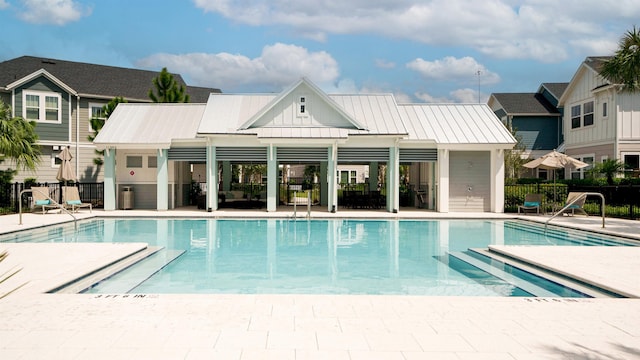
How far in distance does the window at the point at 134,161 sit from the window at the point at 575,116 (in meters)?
22.4

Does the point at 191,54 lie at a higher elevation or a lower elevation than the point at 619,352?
higher

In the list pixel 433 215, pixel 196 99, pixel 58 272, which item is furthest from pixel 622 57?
pixel 196 99

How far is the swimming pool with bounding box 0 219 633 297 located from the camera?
708 centimetres

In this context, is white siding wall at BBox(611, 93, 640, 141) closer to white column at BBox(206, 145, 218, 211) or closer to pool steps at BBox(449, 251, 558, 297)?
pool steps at BBox(449, 251, 558, 297)

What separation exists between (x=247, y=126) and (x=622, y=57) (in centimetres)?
1301

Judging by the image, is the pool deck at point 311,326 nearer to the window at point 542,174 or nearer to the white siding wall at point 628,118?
the white siding wall at point 628,118

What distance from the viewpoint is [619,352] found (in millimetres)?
3881

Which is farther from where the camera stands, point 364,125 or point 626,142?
point 626,142

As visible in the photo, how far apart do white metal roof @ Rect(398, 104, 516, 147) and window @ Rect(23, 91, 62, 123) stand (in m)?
17.8

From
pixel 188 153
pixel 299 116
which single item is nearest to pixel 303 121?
pixel 299 116

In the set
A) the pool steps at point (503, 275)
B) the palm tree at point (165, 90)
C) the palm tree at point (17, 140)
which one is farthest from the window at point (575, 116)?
the palm tree at point (17, 140)

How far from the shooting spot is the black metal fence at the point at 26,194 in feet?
61.5

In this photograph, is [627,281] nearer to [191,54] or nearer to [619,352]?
[619,352]

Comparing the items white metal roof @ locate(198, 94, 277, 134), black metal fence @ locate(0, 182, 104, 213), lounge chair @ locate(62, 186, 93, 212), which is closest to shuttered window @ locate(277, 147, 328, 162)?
white metal roof @ locate(198, 94, 277, 134)
